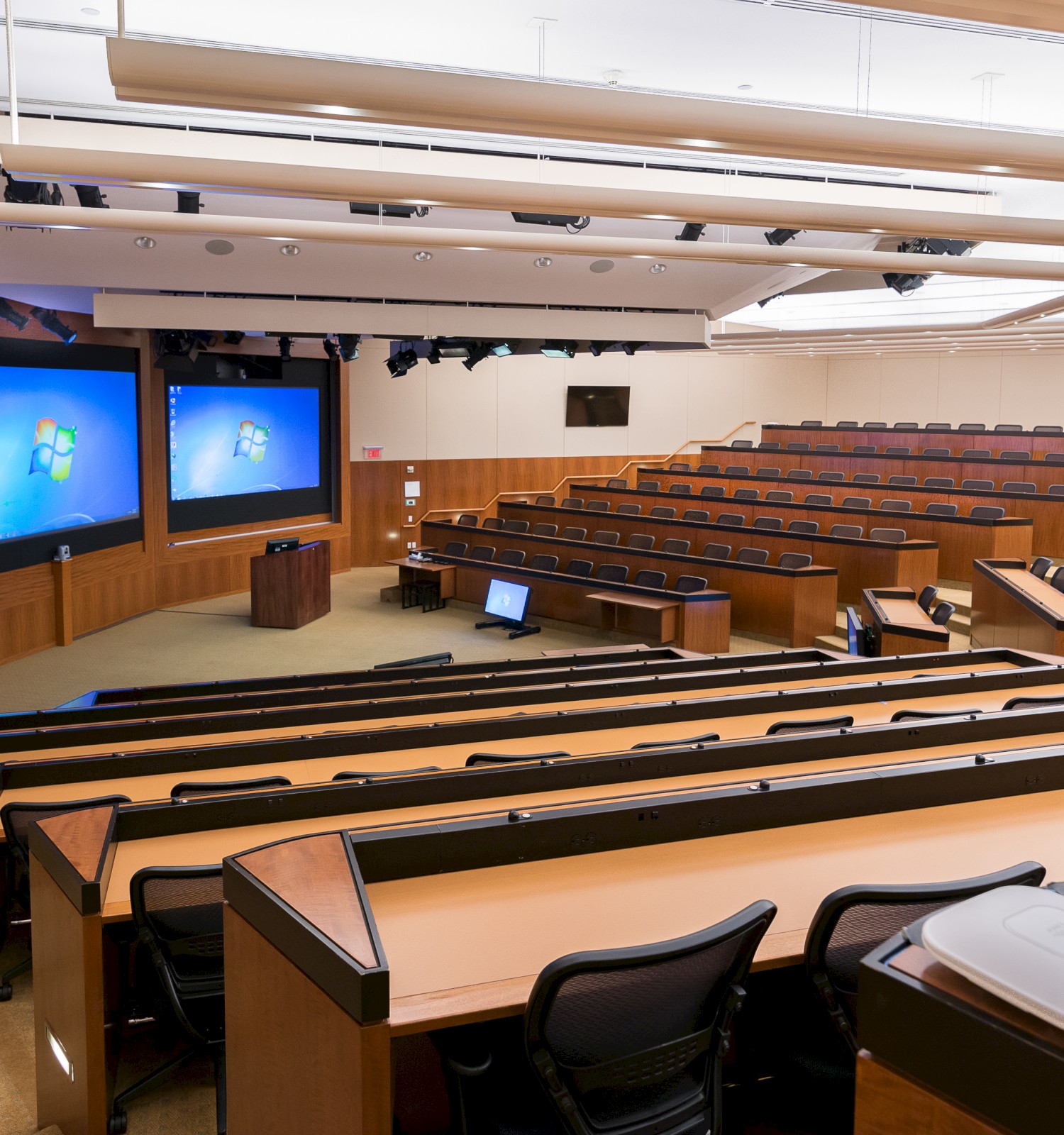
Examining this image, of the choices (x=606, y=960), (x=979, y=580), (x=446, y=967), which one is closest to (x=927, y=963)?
(x=606, y=960)

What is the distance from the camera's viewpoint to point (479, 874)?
2611 mm

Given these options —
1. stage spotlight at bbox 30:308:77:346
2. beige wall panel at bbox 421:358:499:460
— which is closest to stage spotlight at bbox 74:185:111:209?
stage spotlight at bbox 30:308:77:346

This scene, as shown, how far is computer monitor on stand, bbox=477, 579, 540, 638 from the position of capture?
445 inches

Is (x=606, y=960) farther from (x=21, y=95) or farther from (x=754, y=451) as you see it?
(x=754, y=451)

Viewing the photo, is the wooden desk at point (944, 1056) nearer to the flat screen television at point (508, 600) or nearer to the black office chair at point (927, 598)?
the black office chair at point (927, 598)

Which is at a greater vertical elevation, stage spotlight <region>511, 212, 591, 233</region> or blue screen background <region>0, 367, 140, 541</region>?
stage spotlight <region>511, 212, 591, 233</region>

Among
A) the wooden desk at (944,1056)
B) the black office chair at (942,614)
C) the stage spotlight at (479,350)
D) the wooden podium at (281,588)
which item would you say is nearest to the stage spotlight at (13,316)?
the wooden podium at (281,588)

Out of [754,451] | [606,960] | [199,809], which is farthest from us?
[754,451]

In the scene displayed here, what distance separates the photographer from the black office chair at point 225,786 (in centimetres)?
369

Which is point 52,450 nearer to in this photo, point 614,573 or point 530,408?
point 614,573

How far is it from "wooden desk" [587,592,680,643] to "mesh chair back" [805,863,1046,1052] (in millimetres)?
8208

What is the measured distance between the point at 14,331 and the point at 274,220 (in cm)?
562

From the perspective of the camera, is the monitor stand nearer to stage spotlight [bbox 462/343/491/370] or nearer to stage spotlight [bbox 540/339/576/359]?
stage spotlight [bbox 462/343/491/370]

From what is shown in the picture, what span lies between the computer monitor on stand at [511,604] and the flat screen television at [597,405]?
26.1ft
